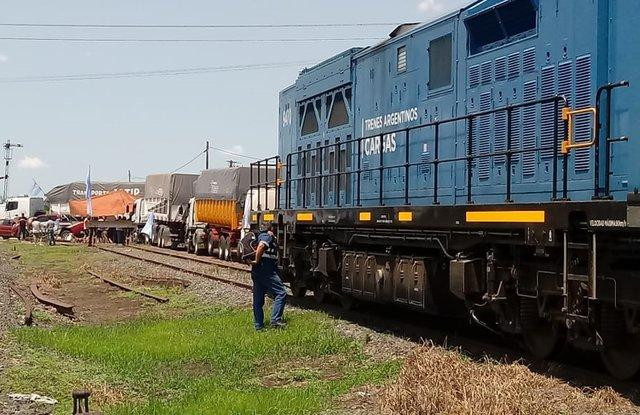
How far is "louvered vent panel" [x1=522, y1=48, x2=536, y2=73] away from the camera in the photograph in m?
9.01

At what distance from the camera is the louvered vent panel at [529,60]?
901 cm

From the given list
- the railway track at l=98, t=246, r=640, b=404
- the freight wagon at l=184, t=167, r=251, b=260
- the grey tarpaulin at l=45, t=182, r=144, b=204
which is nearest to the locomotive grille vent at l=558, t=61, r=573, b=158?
the railway track at l=98, t=246, r=640, b=404

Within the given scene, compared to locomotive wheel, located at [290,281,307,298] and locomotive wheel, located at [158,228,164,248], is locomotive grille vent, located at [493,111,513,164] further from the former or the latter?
locomotive wheel, located at [158,228,164,248]

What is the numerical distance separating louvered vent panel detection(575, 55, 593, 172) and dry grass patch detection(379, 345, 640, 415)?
223cm

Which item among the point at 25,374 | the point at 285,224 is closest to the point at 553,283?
the point at 25,374

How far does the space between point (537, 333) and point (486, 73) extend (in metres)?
3.29

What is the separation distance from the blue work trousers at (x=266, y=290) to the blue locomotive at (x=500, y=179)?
1.15 metres

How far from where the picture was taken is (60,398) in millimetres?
7633

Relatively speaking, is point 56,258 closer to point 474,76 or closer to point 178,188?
point 178,188

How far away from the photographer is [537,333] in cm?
869

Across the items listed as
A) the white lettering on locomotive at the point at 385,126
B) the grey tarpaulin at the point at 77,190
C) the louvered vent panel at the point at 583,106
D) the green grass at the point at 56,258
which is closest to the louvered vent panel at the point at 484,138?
the louvered vent panel at the point at 583,106

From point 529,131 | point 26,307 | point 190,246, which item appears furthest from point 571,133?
point 190,246

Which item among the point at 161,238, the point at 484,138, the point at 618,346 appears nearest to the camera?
the point at 618,346

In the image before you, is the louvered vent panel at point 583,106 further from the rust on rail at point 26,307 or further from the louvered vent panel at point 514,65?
the rust on rail at point 26,307
